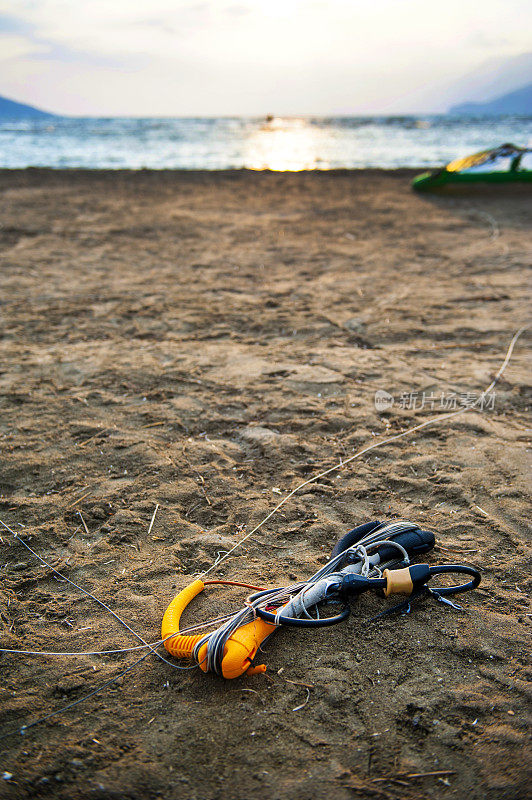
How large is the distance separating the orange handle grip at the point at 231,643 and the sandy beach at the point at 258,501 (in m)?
0.06

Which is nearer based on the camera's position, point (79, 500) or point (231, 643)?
point (231, 643)

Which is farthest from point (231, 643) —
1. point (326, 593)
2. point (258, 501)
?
point (258, 501)

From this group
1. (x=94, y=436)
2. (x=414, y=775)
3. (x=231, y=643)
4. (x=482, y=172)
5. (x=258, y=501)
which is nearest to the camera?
(x=414, y=775)

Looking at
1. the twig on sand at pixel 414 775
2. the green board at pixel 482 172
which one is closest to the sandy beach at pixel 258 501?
the twig on sand at pixel 414 775

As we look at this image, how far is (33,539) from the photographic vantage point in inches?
91.7

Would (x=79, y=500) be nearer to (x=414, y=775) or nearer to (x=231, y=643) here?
(x=231, y=643)

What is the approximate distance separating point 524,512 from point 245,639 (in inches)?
57.1

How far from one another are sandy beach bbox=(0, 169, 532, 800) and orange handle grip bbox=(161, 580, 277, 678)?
0.20 ft

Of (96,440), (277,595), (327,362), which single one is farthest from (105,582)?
(327,362)

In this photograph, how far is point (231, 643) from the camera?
68.2 inches

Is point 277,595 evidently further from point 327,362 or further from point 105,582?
point 327,362

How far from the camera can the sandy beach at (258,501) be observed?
1.53 meters

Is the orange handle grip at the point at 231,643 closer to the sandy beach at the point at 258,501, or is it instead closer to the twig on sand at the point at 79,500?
the sandy beach at the point at 258,501

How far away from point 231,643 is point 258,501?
0.88 metres
